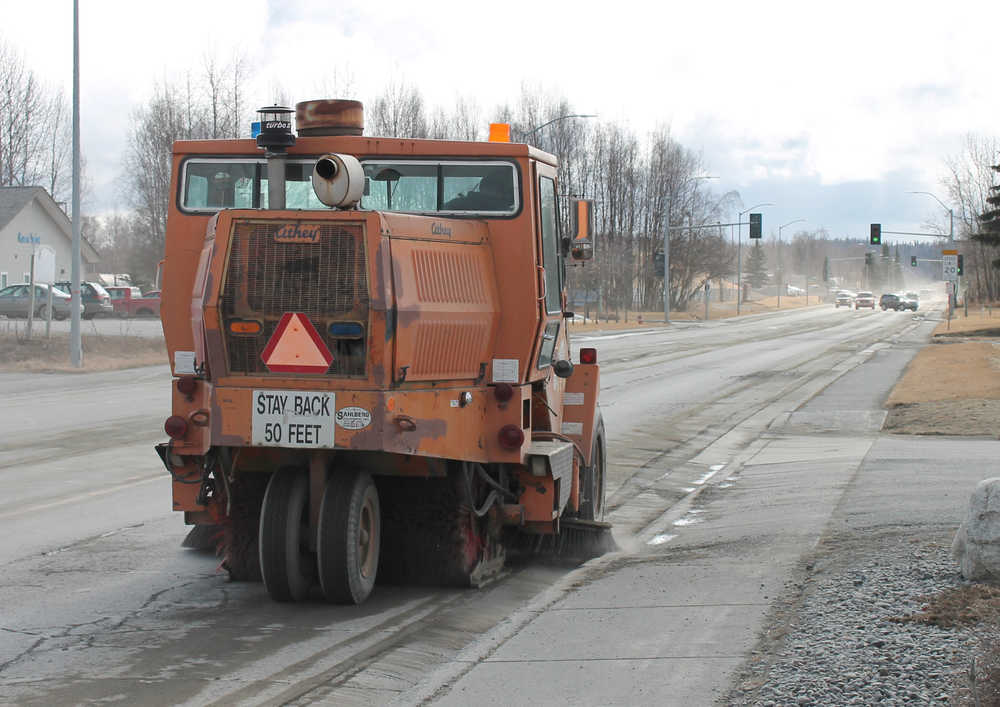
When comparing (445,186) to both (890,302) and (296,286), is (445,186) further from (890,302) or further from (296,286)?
(890,302)

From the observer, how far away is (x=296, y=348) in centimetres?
653

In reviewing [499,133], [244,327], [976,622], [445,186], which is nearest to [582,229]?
[499,133]

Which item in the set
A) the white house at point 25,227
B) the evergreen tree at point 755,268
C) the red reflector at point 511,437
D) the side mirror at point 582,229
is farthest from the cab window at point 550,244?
the evergreen tree at point 755,268

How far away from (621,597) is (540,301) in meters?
1.93

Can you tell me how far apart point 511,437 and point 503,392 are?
28cm

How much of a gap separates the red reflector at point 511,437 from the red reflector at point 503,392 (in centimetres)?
18

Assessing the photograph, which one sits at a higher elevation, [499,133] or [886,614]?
[499,133]

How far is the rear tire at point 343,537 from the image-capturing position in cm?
665

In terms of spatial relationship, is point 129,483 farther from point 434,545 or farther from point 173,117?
point 173,117

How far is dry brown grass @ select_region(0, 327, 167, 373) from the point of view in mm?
29328

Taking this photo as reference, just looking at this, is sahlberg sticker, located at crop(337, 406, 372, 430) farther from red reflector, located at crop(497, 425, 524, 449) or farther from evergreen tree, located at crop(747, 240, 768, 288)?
evergreen tree, located at crop(747, 240, 768, 288)

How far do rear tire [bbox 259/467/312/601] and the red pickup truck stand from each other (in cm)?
5031

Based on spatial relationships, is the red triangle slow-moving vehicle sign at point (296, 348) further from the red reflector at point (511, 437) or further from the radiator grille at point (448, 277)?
the red reflector at point (511, 437)

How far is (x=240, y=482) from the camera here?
7484mm
